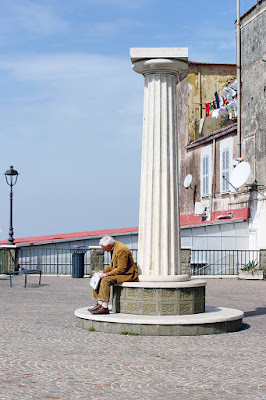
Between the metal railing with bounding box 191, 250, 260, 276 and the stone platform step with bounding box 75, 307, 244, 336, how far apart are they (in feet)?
53.0

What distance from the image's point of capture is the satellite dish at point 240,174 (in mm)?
25000

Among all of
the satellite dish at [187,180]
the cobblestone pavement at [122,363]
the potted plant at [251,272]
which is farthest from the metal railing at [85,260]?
the cobblestone pavement at [122,363]

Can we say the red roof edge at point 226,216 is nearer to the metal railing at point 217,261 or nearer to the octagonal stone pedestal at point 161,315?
the metal railing at point 217,261

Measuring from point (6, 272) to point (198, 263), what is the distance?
796cm

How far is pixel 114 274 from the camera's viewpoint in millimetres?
10211

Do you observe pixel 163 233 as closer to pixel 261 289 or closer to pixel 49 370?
pixel 49 370

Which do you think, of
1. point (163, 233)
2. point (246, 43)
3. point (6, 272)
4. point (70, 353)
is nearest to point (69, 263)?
point (6, 272)

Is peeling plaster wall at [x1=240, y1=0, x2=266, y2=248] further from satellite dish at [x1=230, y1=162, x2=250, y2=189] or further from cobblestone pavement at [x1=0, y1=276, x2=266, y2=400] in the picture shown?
cobblestone pavement at [x1=0, y1=276, x2=266, y2=400]

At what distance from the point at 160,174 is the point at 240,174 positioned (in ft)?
50.4

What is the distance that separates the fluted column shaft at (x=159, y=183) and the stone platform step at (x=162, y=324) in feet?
3.43

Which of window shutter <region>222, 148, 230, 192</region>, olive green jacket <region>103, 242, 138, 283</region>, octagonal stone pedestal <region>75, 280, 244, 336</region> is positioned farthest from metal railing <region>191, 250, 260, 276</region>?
olive green jacket <region>103, 242, 138, 283</region>

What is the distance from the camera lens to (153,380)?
6453 mm

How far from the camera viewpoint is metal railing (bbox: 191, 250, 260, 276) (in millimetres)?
26125

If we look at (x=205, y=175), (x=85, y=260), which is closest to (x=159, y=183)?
(x=85, y=260)
